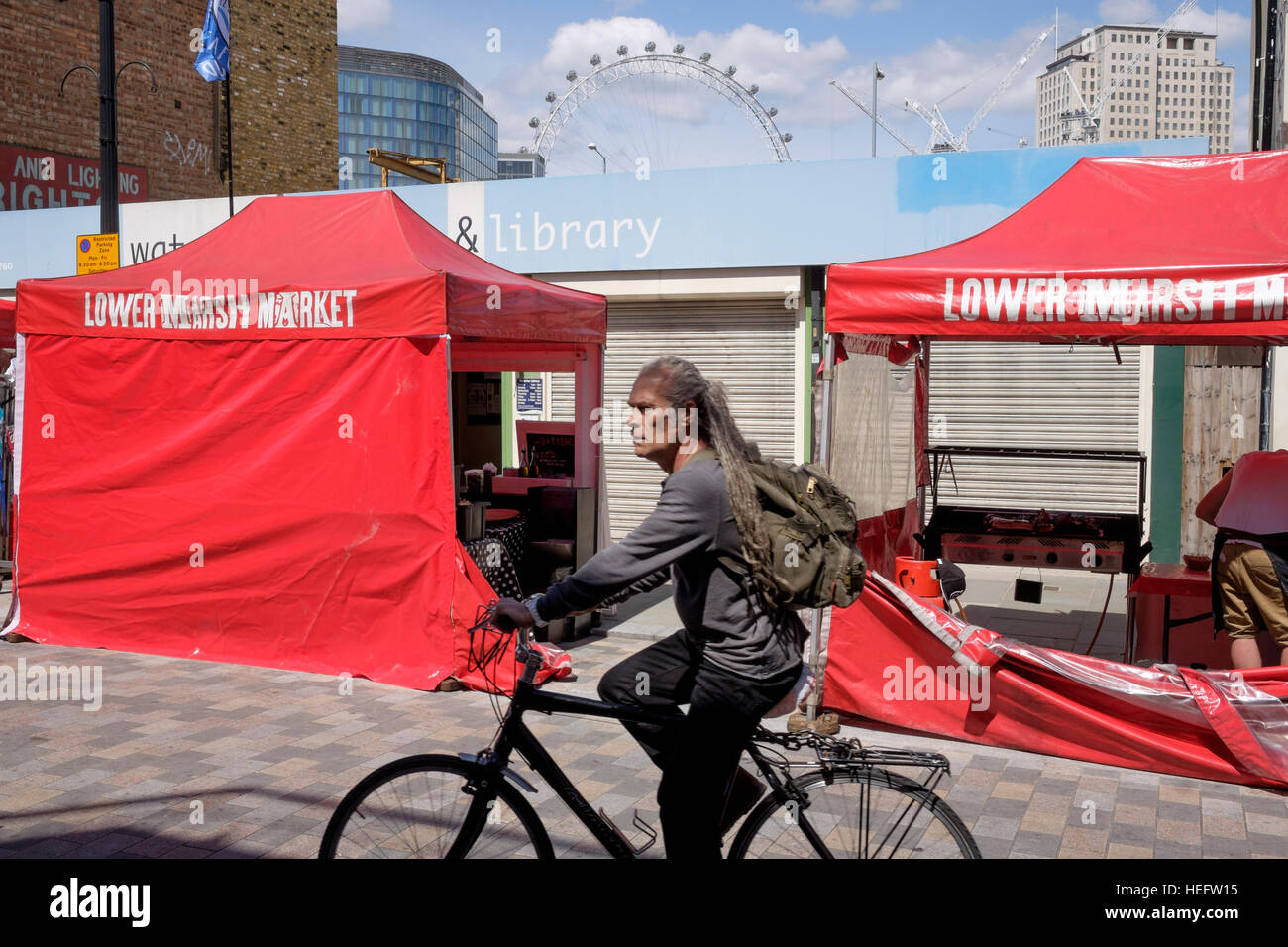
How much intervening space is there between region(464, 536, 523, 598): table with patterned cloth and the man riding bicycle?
4.93 metres

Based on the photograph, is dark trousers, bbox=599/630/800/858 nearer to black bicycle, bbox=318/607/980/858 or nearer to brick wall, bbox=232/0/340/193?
black bicycle, bbox=318/607/980/858

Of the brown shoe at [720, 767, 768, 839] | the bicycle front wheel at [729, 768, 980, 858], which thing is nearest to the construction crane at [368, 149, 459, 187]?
the brown shoe at [720, 767, 768, 839]

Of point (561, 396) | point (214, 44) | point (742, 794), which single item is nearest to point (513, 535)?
point (561, 396)

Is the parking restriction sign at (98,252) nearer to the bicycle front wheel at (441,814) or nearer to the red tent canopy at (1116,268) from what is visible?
the red tent canopy at (1116,268)

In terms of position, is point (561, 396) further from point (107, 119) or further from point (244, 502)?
point (244, 502)

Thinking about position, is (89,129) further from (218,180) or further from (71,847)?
(71,847)

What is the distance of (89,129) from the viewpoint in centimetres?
2162

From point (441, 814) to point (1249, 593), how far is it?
4.79 meters

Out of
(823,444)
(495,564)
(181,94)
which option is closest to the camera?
(823,444)

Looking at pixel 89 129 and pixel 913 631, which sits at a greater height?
pixel 89 129

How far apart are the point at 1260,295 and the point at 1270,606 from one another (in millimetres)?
1665

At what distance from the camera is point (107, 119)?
10.9 metres
